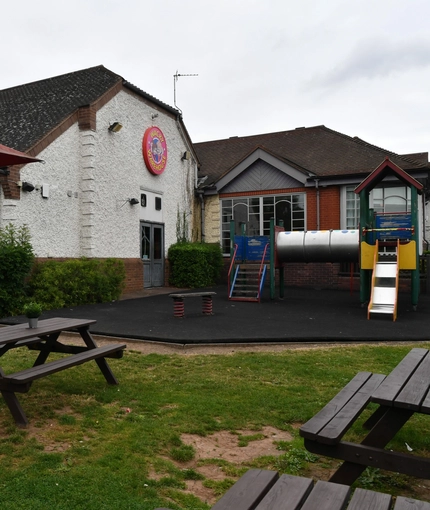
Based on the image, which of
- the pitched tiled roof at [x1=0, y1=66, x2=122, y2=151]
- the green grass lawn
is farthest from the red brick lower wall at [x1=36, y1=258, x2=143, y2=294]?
the green grass lawn

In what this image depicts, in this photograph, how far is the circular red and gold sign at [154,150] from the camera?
1600cm

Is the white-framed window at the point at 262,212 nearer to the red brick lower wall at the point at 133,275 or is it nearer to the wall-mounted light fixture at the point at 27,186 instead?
the red brick lower wall at the point at 133,275

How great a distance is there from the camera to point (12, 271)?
9680mm

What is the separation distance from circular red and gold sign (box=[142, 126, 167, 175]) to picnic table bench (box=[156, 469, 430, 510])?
49.0 feet

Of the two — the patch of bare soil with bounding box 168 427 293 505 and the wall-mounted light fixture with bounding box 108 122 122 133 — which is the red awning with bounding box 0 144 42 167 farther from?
the wall-mounted light fixture with bounding box 108 122 122 133

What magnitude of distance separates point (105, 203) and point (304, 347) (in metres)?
9.07

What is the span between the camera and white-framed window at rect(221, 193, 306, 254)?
57.4 feet

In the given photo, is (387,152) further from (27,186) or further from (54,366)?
(54,366)

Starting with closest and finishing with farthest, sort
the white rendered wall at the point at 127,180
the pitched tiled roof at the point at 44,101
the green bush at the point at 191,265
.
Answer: the pitched tiled roof at the point at 44,101 → the white rendered wall at the point at 127,180 → the green bush at the point at 191,265

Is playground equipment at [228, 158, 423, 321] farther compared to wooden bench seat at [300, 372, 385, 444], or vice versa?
playground equipment at [228, 158, 423, 321]

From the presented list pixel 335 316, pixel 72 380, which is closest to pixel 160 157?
pixel 335 316

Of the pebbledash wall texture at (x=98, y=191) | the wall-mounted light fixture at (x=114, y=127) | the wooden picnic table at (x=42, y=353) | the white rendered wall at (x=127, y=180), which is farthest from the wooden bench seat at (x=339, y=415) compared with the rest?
the wall-mounted light fixture at (x=114, y=127)

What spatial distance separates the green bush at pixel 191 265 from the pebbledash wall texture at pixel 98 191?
0.70 m

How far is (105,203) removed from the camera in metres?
14.2
